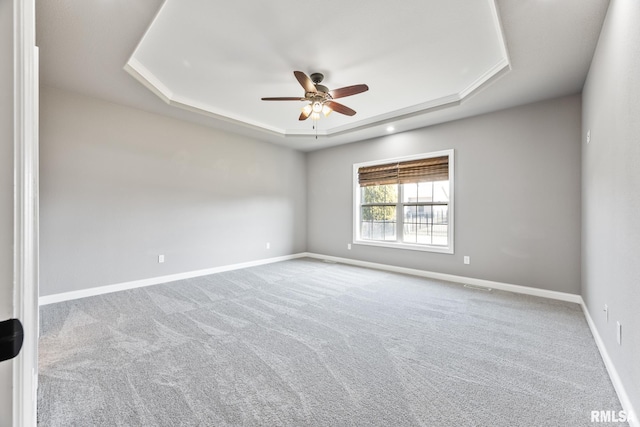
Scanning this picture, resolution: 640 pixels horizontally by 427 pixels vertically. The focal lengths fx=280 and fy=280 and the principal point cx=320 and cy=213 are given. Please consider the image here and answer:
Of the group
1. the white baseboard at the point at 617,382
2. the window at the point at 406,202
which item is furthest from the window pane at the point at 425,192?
the white baseboard at the point at 617,382

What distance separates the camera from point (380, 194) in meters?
5.59

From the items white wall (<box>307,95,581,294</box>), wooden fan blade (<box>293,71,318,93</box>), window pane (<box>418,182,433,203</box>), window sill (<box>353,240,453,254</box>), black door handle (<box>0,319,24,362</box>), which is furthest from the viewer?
window pane (<box>418,182,433,203</box>)

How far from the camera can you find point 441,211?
15.5ft

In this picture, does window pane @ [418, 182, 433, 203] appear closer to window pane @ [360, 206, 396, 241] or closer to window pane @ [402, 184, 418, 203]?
window pane @ [402, 184, 418, 203]

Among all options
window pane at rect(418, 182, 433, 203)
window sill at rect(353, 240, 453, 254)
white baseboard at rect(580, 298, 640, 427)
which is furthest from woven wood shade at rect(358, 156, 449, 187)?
white baseboard at rect(580, 298, 640, 427)

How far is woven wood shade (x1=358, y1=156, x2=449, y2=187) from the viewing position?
15.3 feet

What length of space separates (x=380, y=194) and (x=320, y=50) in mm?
3318

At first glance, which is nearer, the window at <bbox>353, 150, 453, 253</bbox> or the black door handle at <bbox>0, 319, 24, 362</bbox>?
the black door handle at <bbox>0, 319, 24, 362</bbox>

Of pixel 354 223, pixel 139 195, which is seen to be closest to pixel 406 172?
pixel 354 223

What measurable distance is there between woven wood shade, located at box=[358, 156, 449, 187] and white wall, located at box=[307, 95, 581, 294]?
0.21m

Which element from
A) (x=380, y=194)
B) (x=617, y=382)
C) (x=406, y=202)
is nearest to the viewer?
(x=617, y=382)

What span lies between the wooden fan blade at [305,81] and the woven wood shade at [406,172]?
261cm

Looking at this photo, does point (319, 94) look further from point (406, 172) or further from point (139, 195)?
point (139, 195)

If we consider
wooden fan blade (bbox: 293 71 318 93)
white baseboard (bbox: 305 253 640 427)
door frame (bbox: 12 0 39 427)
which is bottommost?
white baseboard (bbox: 305 253 640 427)
